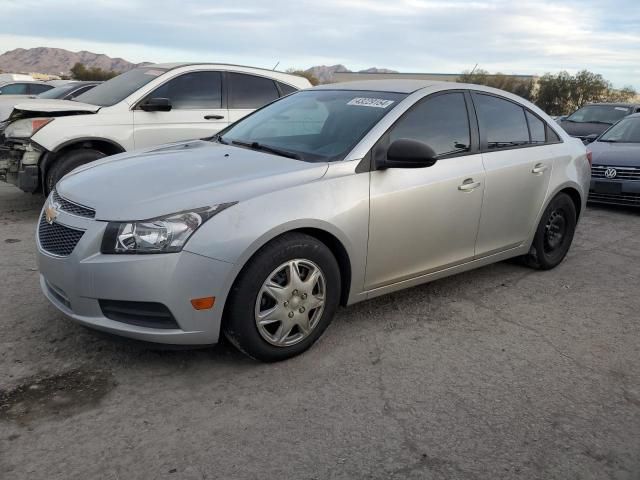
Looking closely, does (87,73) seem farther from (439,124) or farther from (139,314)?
(139,314)

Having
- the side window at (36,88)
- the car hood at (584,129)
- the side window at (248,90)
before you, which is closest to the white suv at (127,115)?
the side window at (248,90)

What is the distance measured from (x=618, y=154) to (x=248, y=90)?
5310 millimetres

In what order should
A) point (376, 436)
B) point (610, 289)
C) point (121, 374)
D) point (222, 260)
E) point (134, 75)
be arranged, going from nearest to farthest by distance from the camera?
point (376, 436) → point (222, 260) → point (121, 374) → point (610, 289) → point (134, 75)

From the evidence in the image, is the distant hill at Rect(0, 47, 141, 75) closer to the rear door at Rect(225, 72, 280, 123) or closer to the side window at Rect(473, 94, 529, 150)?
the rear door at Rect(225, 72, 280, 123)

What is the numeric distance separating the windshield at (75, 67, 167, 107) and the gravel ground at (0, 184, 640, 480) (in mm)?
3211

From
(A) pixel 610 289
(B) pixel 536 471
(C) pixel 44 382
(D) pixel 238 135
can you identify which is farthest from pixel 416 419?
(A) pixel 610 289

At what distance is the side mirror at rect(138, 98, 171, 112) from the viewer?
262 inches

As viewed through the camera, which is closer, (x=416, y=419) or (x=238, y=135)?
(x=416, y=419)

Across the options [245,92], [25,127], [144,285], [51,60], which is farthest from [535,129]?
[51,60]

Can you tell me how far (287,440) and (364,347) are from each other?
109 centimetres

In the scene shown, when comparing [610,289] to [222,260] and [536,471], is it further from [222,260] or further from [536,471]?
[222,260]

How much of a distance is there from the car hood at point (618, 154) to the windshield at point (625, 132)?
290 millimetres

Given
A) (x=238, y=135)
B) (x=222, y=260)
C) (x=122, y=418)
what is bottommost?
(x=122, y=418)

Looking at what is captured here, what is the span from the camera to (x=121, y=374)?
3.18 metres
